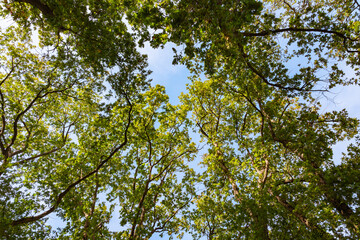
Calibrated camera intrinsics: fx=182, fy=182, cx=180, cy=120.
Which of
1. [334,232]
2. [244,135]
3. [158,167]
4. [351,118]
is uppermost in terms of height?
[244,135]

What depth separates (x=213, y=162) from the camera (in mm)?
13898

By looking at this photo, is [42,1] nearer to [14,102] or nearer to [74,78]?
[74,78]

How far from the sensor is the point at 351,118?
10.9m

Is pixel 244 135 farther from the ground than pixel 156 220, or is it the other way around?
pixel 244 135

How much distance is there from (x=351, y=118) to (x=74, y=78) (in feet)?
57.3

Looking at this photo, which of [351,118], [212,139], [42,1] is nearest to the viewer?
[42,1]

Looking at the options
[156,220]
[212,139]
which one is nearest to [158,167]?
[156,220]

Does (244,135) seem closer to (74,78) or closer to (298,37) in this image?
(298,37)

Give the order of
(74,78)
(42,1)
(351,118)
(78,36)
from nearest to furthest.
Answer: (42,1) < (78,36) < (351,118) < (74,78)

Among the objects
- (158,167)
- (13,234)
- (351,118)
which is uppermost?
(351,118)

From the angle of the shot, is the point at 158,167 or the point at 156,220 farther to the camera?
the point at 158,167

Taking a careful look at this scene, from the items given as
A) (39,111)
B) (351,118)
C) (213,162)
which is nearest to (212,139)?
(213,162)

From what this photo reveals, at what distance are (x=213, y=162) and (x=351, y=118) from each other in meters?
8.93

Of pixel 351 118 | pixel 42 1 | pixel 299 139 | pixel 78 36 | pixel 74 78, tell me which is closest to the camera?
pixel 42 1
